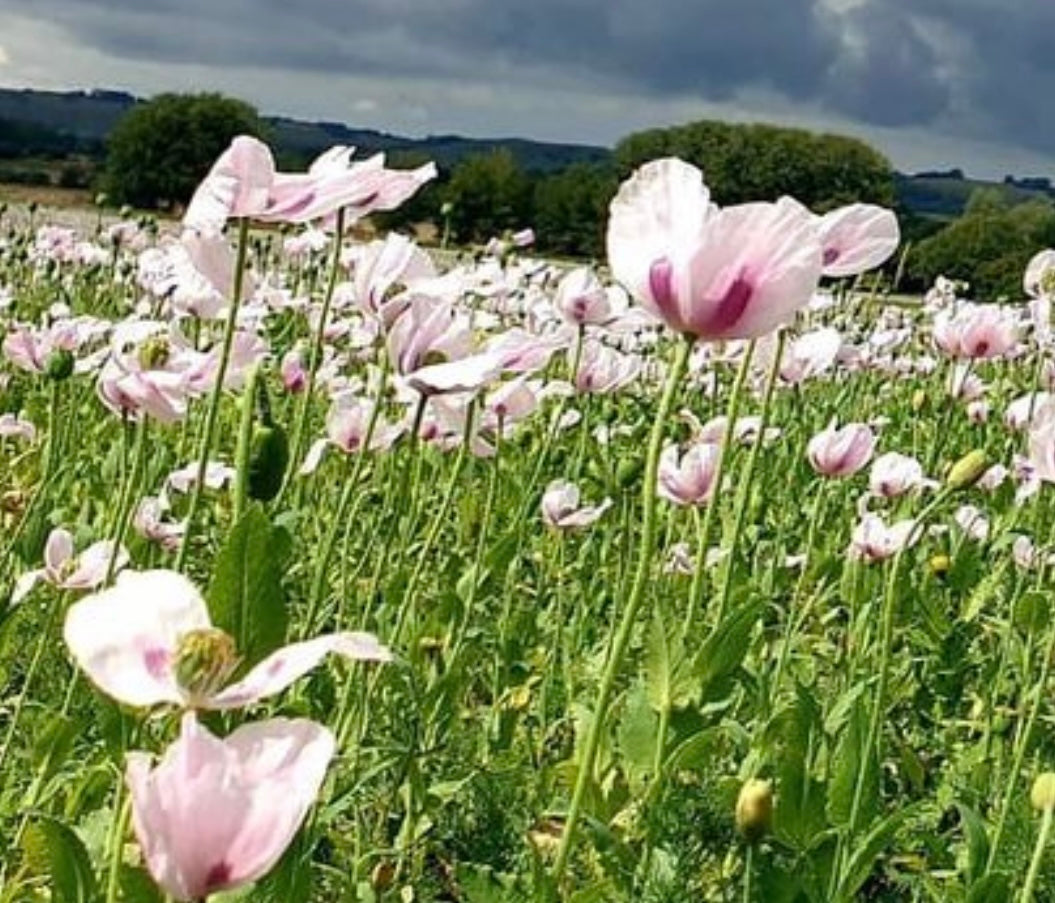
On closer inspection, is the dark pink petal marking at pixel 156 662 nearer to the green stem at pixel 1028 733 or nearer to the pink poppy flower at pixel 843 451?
the green stem at pixel 1028 733

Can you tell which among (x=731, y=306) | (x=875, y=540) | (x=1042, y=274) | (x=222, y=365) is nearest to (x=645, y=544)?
(x=731, y=306)

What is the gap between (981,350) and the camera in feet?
9.91

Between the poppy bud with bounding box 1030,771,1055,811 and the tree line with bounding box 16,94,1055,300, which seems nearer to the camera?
the poppy bud with bounding box 1030,771,1055,811

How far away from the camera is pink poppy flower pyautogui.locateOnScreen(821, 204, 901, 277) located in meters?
1.77

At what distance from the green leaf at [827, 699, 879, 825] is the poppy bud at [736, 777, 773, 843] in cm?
56

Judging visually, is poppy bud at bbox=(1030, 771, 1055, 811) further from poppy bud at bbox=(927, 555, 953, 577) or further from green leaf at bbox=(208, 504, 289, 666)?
poppy bud at bbox=(927, 555, 953, 577)

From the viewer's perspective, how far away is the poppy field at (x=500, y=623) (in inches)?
50.3

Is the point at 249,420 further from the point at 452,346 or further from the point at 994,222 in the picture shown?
the point at 994,222

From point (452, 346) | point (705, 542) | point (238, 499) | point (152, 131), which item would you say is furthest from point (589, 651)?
point (152, 131)

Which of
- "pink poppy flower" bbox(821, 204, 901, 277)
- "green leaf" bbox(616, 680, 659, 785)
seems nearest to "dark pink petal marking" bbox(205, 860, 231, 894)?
"pink poppy flower" bbox(821, 204, 901, 277)

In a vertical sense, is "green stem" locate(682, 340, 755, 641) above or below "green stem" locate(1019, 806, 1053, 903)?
above

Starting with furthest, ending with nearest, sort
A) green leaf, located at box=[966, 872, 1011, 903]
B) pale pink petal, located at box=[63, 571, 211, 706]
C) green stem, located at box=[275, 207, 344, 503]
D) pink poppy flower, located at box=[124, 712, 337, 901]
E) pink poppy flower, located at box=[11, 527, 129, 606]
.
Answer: pink poppy flower, located at box=[11, 527, 129, 606], green leaf, located at box=[966, 872, 1011, 903], green stem, located at box=[275, 207, 344, 503], pale pink petal, located at box=[63, 571, 211, 706], pink poppy flower, located at box=[124, 712, 337, 901]

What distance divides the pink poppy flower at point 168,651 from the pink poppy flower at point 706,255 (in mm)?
408

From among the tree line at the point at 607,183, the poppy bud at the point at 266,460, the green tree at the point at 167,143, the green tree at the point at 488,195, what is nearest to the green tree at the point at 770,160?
the tree line at the point at 607,183
